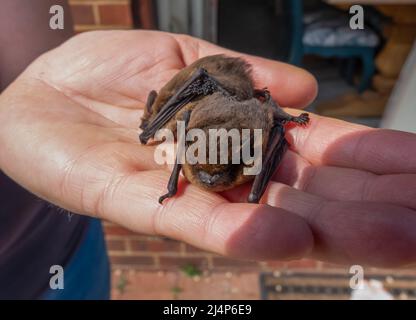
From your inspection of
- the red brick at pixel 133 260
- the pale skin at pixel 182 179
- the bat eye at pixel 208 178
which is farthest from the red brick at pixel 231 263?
the bat eye at pixel 208 178

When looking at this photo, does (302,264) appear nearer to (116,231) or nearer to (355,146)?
(116,231)

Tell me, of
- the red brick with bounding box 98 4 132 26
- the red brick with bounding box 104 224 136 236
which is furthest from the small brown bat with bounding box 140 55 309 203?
the red brick with bounding box 104 224 136 236

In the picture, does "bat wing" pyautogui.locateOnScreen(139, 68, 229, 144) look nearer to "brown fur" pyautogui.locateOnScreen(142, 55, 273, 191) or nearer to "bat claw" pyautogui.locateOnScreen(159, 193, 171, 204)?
"brown fur" pyautogui.locateOnScreen(142, 55, 273, 191)

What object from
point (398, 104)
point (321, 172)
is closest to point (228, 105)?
point (321, 172)

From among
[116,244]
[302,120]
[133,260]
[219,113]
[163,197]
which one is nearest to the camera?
[163,197]

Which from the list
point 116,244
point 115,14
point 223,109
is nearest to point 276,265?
point 116,244

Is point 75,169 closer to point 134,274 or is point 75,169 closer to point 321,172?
point 321,172
